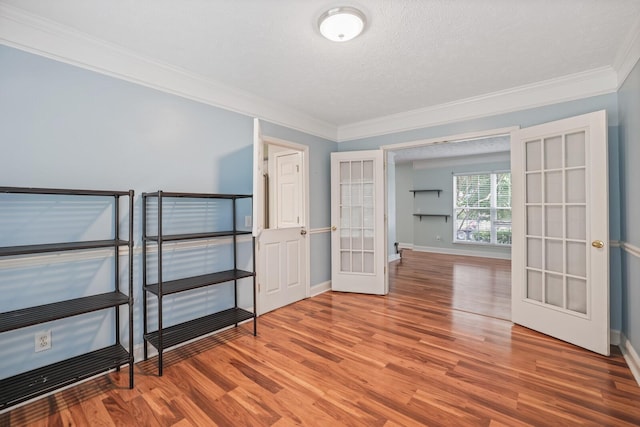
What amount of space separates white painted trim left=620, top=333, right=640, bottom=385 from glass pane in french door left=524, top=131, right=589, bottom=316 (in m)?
0.35

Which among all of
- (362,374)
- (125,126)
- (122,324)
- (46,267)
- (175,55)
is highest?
(175,55)

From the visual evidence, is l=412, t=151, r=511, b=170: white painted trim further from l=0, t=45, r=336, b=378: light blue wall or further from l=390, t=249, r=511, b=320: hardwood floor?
l=0, t=45, r=336, b=378: light blue wall

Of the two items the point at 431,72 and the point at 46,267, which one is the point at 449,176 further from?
the point at 46,267

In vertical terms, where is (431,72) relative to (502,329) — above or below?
above

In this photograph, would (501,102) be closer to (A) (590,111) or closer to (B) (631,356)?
(A) (590,111)

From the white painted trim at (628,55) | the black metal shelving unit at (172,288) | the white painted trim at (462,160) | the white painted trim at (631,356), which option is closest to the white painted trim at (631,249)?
the white painted trim at (631,356)

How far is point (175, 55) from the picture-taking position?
242 centimetres

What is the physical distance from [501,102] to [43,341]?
15.1 feet

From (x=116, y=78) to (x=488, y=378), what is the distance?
11.9 feet

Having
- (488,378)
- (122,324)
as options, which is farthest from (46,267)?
(488,378)

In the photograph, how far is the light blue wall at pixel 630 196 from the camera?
87.8 inches

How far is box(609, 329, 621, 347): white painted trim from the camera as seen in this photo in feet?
8.69

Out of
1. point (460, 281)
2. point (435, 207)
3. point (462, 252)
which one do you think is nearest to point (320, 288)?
point (460, 281)

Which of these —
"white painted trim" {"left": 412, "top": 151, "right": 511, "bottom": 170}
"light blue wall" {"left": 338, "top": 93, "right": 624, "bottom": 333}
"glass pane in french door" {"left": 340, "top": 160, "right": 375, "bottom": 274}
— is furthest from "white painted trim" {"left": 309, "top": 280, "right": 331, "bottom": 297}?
"white painted trim" {"left": 412, "top": 151, "right": 511, "bottom": 170}
